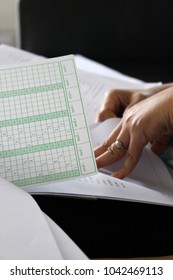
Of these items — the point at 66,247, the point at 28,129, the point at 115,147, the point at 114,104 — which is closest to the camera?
the point at 66,247

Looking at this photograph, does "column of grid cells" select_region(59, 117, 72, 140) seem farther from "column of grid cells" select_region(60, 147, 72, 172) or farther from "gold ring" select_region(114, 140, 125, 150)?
"gold ring" select_region(114, 140, 125, 150)

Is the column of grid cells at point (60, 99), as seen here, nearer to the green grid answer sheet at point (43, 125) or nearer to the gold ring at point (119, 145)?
the green grid answer sheet at point (43, 125)

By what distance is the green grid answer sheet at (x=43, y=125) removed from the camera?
1.60 feet

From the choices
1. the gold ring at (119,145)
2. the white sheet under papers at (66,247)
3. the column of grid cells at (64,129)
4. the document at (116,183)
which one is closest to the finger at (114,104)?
the document at (116,183)

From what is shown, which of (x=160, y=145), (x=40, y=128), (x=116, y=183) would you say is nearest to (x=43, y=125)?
(x=40, y=128)

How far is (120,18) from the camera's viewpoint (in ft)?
4.35

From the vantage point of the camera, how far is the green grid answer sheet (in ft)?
1.60

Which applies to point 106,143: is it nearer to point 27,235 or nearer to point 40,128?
point 40,128

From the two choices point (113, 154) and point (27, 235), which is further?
point (113, 154)

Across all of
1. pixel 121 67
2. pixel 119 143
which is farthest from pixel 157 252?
pixel 121 67

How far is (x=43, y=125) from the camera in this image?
0.50 meters

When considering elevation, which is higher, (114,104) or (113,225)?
(114,104)
